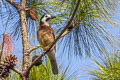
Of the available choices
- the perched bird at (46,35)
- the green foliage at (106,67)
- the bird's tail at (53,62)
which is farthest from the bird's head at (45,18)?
the green foliage at (106,67)

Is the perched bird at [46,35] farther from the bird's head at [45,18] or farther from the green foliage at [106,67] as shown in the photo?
the green foliage at [106,67]

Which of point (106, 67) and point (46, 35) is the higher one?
point (46, 35)

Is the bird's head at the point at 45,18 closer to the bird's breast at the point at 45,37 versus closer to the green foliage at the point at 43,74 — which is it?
the bird's breast at the point at 45,37

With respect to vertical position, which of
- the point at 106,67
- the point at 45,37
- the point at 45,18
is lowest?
the point at 106,67

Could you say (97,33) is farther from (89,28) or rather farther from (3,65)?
(3,65)

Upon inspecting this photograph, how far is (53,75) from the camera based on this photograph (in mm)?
1679

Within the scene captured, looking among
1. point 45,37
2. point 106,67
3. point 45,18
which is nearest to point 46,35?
point 45,37

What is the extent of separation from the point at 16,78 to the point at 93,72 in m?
0.69

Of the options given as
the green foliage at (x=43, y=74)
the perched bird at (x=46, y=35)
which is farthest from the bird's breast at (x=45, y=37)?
the green foliage at (x=43, y=74)

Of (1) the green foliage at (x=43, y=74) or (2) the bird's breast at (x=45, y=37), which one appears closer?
(1) the green foliage at (x=43, y=74)

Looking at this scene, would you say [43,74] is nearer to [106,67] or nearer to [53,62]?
[53,62]

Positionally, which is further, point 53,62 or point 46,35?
point 46,35

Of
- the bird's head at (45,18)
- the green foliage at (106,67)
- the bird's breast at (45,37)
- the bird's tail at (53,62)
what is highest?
the bird's head at (45,18)

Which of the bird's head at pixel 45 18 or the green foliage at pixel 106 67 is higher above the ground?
the bird's head at pixel 45 18
